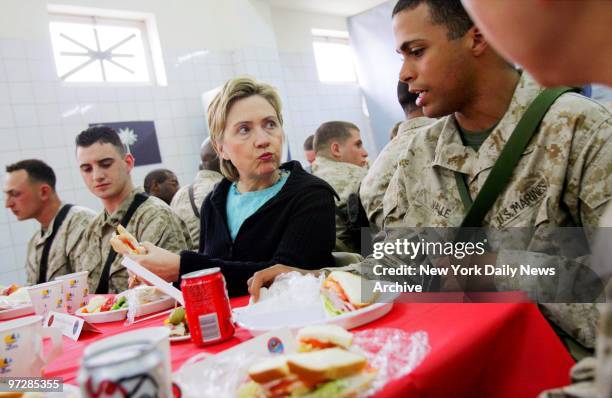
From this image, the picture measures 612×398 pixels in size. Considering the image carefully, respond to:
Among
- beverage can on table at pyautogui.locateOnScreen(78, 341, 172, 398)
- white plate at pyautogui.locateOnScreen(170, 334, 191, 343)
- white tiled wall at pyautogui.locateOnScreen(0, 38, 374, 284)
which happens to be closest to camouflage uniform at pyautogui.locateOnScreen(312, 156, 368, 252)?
white plate at pyautogui.locateOnScreen(170, 334, 191, 343)

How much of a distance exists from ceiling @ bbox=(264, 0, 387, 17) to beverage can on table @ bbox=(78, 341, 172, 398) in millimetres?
7533

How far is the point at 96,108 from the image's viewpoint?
5.67 metres

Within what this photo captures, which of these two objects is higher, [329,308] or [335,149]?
[335,149]

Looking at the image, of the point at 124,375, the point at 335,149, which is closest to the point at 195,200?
the point at 335,149

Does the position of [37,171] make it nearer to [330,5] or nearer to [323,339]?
[323,339]

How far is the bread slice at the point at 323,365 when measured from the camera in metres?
0.75

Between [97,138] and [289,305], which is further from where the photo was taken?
[97,138]

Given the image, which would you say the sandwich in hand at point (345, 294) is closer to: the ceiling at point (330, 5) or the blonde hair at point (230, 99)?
the blonde hair at point (230, 99)

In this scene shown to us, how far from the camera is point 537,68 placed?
0.89 metres

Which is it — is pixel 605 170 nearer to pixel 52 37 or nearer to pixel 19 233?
pixel 19 233

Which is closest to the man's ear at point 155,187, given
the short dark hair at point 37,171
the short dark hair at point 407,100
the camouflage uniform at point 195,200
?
the camouflage uniform at point 195,200

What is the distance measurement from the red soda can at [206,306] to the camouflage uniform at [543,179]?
20.5 inches

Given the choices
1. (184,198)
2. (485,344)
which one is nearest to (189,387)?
(485,344)

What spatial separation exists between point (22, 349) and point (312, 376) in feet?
2.49
